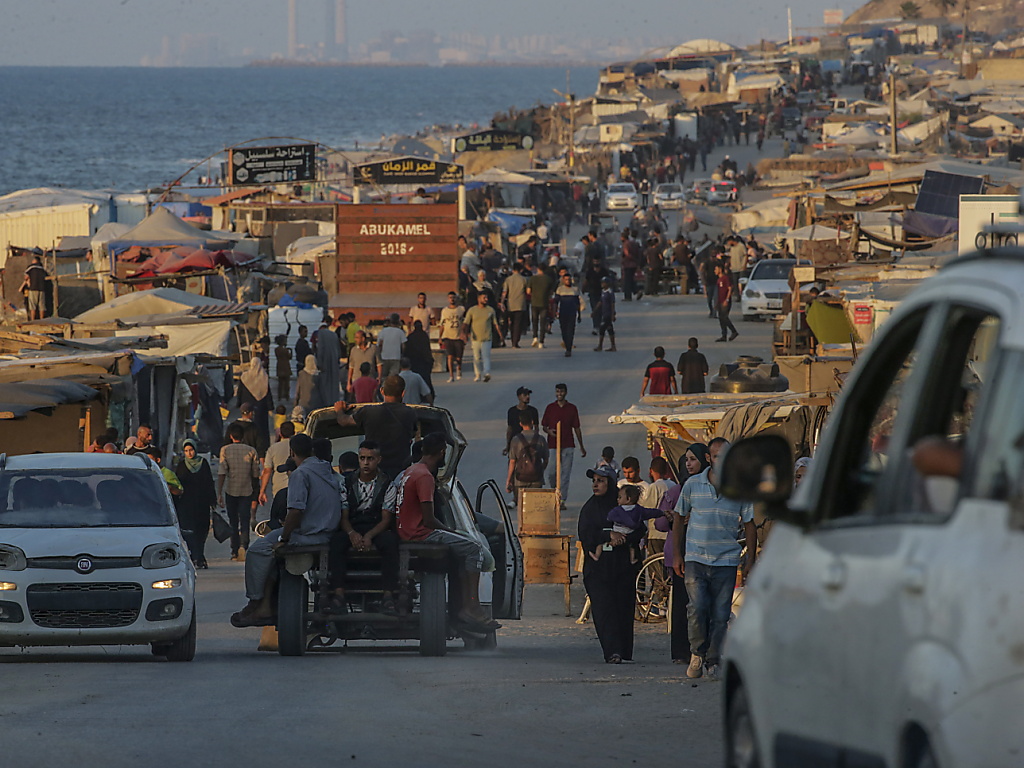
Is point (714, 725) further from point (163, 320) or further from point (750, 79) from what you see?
point (750, 79)

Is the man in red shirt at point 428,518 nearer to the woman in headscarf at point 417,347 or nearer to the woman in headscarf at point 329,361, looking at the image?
the woman in headscarf at point 329,361

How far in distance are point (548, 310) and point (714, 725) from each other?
24.0 metres

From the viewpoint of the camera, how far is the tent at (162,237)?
1284 inches

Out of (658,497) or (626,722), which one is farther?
(658,497)

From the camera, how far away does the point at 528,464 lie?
738 inches

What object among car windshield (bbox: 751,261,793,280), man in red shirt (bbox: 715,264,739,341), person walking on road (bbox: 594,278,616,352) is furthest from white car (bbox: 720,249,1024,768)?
car windshield (bbox: 751,261,793,280)

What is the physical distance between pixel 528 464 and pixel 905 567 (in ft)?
Result: 49.0

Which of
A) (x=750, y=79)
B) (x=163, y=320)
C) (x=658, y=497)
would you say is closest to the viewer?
(x=658, y=497)

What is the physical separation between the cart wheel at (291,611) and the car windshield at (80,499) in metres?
1.10

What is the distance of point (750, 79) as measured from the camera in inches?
4983

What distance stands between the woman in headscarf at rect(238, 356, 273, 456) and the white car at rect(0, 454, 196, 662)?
28.9 feet

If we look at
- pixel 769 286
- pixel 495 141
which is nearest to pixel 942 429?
pixel 769 286

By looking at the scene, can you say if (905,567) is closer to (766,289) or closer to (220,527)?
(220,527)

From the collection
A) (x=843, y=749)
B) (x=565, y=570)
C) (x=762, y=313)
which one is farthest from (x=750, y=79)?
(x=843, y=749)
